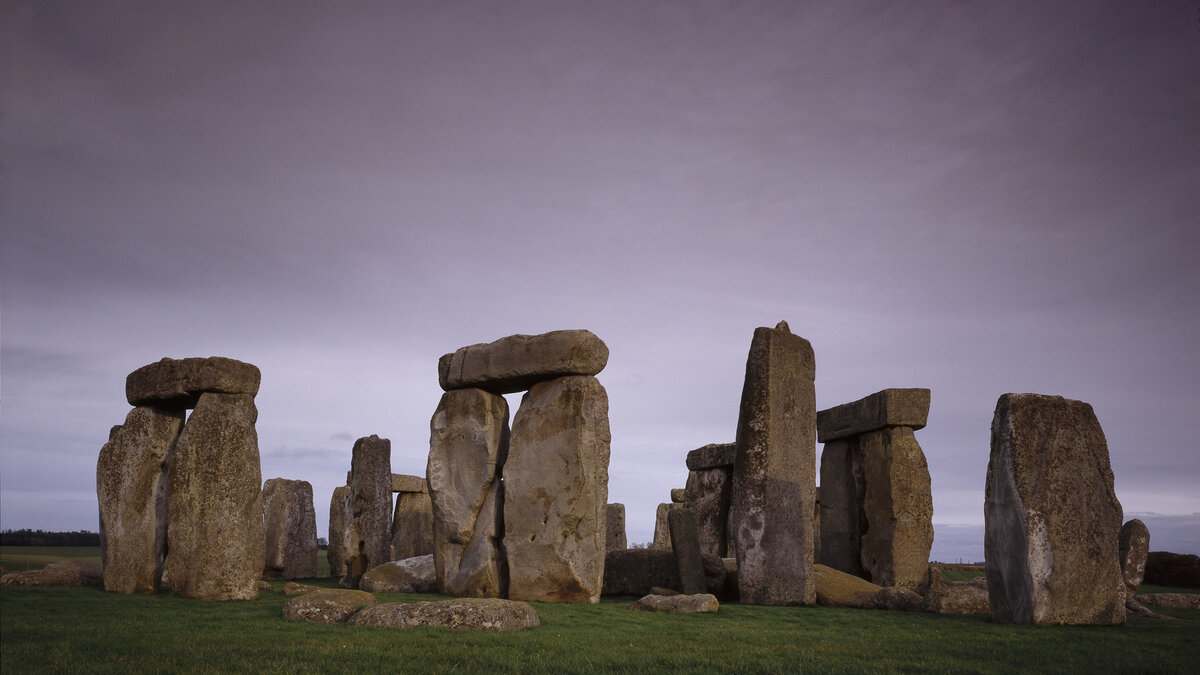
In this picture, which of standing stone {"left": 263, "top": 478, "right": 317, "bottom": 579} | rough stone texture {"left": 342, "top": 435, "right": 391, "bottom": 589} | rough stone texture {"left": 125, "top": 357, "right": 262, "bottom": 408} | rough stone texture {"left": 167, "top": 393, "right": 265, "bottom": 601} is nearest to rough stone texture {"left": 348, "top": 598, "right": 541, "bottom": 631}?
Result: rough stone texture {"left": 167, "top": 393, "right": 265, "bottom": 601}

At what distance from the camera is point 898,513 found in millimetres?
15469

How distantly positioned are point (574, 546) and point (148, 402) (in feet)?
21.9

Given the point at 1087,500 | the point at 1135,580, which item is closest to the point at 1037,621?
the point at 1087,500

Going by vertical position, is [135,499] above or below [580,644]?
above

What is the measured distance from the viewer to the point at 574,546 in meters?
12.3

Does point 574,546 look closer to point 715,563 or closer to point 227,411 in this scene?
point 715,563

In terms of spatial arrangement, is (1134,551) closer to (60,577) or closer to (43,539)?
(60,577)

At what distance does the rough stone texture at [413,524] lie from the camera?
22.6 meters

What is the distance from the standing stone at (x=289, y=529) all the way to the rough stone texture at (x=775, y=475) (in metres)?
12.8

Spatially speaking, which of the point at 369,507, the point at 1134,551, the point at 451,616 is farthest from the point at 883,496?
the point at 369,507

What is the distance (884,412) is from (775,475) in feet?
15.6

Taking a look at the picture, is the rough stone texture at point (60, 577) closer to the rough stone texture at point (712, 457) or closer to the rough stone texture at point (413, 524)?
the rough stone texture at point (413, 524)

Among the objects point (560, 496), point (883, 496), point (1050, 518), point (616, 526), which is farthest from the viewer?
point (616, 526)

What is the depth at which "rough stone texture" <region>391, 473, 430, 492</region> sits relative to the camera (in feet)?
74.8
